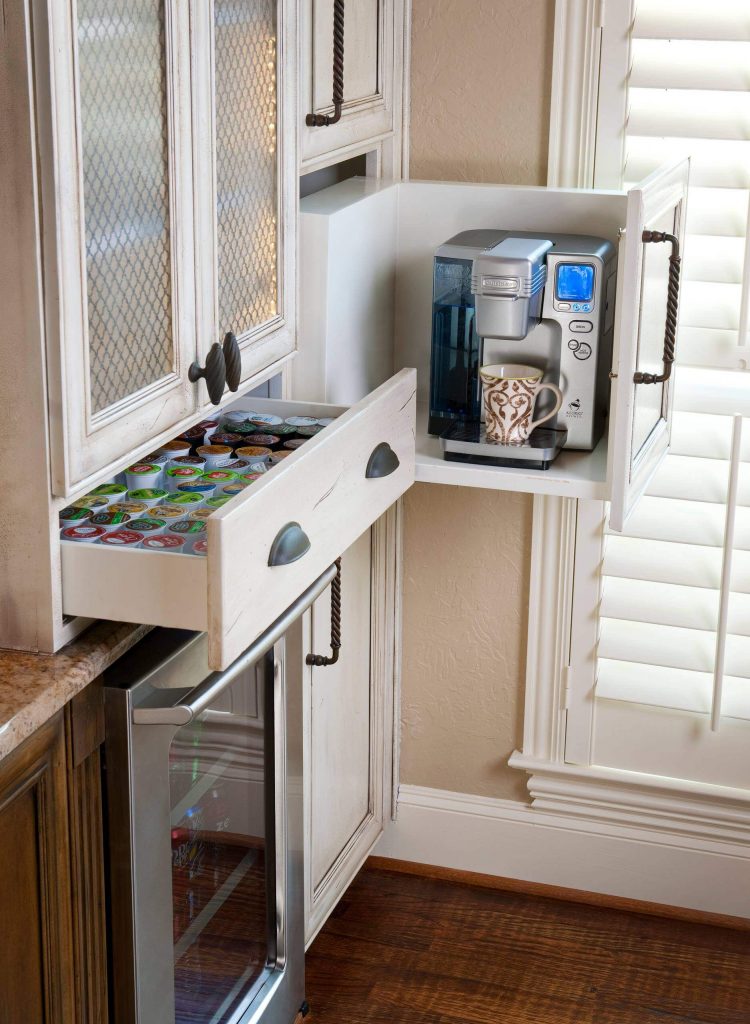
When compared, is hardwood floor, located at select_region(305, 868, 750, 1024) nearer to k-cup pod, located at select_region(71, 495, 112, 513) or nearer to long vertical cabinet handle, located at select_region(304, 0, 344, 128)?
k-cup pod, located at select_region(71, 495, 112, 513)

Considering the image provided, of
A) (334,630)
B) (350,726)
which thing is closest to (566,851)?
(350,726)

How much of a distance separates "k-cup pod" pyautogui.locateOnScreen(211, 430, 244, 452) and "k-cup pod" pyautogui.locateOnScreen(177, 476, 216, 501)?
0.42 ft

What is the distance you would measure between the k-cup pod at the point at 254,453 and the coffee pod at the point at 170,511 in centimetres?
17

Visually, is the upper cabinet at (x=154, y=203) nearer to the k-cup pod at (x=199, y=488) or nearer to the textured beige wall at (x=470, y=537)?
the k-cup pod at (x=199, y=488)

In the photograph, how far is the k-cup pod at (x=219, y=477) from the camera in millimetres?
1402

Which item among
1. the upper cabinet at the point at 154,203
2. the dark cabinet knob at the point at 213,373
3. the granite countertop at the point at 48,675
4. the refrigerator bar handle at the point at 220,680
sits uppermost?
the upper cabinet at the point at 154,203

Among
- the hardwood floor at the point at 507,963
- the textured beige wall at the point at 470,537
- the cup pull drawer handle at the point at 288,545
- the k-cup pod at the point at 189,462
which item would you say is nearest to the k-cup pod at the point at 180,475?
the k-cup pod at the point at 189,462

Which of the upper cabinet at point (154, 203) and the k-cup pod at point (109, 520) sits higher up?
the upper cabinet at point (154, 203)

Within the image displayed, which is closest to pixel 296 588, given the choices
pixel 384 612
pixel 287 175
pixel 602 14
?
pixel 287 175

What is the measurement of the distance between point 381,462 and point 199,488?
25cm

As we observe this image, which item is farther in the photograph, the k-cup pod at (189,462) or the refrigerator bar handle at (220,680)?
the k-cup pod at (189,462)

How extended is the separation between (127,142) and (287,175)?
406 mm

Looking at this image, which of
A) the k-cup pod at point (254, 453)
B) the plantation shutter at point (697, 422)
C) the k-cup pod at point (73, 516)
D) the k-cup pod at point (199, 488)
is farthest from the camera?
the plantation shutter at point (697, 422)

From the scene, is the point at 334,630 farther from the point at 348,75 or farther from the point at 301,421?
the point at 348,75
